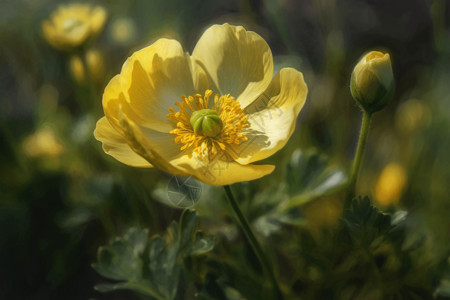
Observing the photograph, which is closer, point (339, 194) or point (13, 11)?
point (339, 194)

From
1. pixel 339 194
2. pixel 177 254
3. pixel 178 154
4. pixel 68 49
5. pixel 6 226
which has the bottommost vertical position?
pixel 339 194

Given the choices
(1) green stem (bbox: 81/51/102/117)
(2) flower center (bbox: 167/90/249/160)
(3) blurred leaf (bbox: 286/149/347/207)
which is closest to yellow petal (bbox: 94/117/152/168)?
(2) flower center (bbox: 167/90/249/160)

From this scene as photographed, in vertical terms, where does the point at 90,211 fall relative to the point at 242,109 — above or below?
below

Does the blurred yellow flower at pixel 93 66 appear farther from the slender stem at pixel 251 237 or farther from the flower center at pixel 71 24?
the slender stem at pixel 251 237

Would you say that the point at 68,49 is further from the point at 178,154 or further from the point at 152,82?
the point at 178,154

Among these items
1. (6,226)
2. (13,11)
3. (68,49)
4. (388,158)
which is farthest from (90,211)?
(13,11)

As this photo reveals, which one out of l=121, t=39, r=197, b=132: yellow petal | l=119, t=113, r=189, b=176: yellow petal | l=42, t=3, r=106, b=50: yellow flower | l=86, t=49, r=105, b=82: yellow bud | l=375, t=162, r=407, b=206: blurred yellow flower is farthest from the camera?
l=86, t=49, r=105, b=82: yellow bud

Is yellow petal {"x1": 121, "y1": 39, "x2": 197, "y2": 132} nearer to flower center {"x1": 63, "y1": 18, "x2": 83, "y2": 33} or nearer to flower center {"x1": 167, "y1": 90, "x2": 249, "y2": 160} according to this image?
flower center {"x1": 167, "y1": 90, "x2": 249, "y2": 160}
